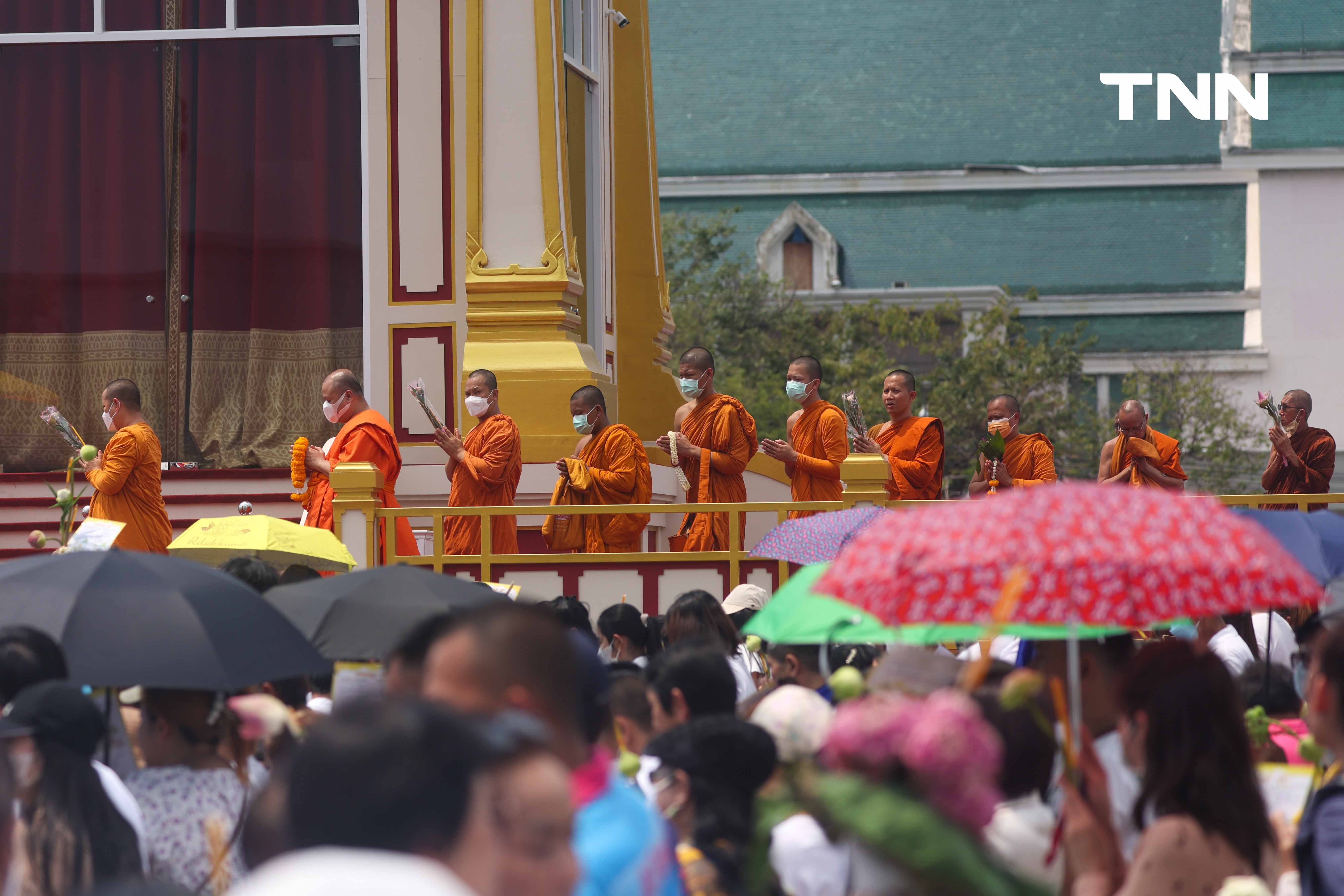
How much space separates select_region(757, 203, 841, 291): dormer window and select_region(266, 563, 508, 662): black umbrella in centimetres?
3896

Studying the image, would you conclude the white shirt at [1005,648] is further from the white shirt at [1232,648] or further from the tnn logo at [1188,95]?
the tnn logo at [1188,95]

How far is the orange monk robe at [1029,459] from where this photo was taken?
14.1m

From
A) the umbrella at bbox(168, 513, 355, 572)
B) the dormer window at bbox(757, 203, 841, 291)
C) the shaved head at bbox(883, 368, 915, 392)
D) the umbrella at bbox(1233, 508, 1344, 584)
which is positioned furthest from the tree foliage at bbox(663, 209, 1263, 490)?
the umbrella at bbox(1233, 508, 1344, 584)

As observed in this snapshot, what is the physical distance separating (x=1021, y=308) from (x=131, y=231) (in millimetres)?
31900

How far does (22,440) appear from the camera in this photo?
15.3 m

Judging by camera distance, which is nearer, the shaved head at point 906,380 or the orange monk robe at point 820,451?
the orange monk robe at point 820,451

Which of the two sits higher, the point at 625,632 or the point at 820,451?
the point at 820,451

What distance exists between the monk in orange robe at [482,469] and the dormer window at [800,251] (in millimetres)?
32559

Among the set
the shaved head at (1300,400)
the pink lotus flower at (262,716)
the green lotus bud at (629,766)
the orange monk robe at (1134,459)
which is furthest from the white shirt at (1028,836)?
the shaved head at (1300,400)

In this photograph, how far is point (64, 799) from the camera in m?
3.65

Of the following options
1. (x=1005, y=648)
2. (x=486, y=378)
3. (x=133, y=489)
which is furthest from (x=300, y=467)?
(x=1005, y=648)

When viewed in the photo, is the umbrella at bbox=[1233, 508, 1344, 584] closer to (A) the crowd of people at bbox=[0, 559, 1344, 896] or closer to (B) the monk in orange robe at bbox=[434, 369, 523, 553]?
(A) the crowd of people at bbox=[0, 559, 1344, 896]

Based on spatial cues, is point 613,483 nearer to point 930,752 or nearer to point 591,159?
point 591,159

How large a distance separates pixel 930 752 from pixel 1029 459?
11.8 meters
